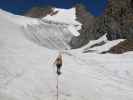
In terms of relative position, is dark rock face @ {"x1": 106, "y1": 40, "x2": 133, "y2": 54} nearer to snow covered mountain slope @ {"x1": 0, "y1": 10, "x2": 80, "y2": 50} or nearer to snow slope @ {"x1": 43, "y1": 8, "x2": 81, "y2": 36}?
snow covered mountain slope @ {"x1": 0, "y1": 10, "x2": 80, "y2": 50}

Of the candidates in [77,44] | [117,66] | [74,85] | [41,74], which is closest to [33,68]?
[41,74]

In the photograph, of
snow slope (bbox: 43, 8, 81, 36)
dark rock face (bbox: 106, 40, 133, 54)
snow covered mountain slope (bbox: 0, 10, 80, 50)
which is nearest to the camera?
dark rock face (bbox: 106, 40, 133, 54)

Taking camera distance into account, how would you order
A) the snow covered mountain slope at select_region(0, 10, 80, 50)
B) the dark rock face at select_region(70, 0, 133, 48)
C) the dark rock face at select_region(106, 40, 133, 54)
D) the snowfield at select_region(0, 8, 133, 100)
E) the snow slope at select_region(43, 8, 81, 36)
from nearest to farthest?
the snowfield at select_region(0, 8, 133, 100), the dark rock face at select_region(106, 40, 133, 54), the dark rock face at select_region(70, 0, 133, 48), the snow covered mountain slope at select_region(0, 10, 80, 50), the snow slope at select_region(43, 8, 81, 36)

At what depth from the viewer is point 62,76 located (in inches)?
952

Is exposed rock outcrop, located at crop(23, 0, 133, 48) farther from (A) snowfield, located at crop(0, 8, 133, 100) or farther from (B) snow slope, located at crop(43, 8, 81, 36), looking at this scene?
(A) snowfield, located at crop(0, 8, 133, 100)

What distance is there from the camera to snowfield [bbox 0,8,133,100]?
21.0 meters

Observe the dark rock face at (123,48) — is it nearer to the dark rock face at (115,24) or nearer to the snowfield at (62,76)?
the snowfield at (62,76)

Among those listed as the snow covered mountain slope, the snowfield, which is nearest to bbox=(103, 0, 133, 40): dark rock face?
the snow covered mountain slope

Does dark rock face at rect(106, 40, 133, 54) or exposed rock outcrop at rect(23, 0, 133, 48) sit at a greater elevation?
exposed rock outcrop at rect(23, 0, 133, 48)

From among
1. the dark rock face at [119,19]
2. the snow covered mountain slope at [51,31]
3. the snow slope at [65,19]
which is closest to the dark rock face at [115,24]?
the dark rock face at [119,19]

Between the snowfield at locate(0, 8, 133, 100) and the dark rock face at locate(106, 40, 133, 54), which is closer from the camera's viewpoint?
the snowfield at locate(0, 8, 133, 100)

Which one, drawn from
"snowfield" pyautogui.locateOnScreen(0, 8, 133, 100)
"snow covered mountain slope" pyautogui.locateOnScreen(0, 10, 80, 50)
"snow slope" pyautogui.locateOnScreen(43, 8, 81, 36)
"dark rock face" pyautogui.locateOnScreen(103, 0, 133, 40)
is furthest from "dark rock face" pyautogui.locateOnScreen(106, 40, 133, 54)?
"snow slope" pyautogui.locateOnScreen(43, 8, 81, 36)

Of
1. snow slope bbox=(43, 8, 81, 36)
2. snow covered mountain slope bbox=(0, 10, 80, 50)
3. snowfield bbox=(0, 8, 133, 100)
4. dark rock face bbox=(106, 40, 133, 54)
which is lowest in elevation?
snowfield bbox=(0, 8, 133, 100)

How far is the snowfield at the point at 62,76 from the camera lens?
2100cm
